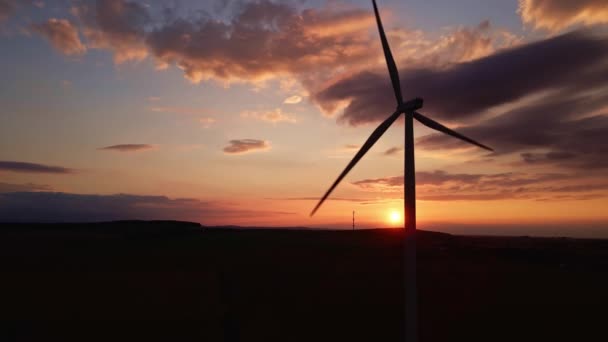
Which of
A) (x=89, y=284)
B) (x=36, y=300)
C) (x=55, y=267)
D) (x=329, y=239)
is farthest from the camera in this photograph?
(x=329, y=239)

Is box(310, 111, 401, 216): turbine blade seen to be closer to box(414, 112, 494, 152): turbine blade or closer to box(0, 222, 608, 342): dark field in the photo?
box(414, 112, 494, 152): turbine blade

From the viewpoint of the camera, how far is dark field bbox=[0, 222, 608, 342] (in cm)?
2695

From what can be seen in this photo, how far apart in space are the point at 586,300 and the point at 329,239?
6202 centimetres

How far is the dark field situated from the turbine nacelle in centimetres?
1527

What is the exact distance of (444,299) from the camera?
118 feet

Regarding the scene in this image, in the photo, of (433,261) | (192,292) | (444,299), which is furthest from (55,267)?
(433,261)

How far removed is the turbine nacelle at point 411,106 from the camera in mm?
18562

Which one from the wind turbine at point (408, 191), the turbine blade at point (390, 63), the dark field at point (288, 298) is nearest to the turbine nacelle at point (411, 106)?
the wind turbine at point (408, 191)

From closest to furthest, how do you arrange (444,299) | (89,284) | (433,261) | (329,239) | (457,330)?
(457,330), (444,299), (89,284), (433,261), (329,239)

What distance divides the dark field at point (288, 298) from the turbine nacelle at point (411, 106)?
50.1 feet

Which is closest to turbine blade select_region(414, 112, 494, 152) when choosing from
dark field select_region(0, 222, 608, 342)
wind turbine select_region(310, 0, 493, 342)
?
wind turbine select_region(310, 0, 493, 342)

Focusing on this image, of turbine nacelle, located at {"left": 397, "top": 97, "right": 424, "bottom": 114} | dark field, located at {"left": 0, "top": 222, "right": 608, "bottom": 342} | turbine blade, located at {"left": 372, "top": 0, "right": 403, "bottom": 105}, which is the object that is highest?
turbine blade, located at {"left": 372, "top": 0, "right": 403, "bottom": 105}

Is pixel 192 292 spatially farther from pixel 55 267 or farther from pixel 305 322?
pixel 55 267

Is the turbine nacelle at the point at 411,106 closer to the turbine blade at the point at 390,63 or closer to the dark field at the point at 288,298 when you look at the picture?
the turbine blade at the point at 390,63
